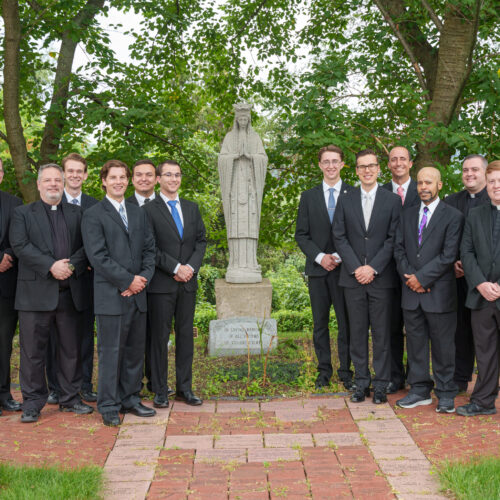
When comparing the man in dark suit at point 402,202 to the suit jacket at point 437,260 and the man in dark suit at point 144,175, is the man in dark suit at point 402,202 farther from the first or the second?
the man in dark suit at point 144,175

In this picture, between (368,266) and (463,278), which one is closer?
(368,266)

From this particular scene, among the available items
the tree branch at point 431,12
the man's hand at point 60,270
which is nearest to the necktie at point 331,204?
the man's hand at point 60,270

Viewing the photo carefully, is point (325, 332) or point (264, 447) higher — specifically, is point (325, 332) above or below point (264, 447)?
above

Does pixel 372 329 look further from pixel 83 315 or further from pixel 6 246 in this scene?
pixel 6 246

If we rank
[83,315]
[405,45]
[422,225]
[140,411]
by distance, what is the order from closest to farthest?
[140,411], [422,225], [83,315], [405,45]

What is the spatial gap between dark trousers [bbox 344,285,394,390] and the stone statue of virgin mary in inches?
101

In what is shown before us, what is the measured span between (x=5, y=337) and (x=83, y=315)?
70 cm

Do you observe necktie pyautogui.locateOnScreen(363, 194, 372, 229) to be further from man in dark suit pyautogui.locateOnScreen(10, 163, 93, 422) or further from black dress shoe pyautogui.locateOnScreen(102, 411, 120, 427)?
black dress shoe pyautogui.locateOnScreen(102, 411, 120, 427)

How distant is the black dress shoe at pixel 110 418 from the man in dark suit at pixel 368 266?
2091mm

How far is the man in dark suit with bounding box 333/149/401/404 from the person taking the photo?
5.59 m

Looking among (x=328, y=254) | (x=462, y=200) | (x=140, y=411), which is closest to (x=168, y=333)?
(x=140, y=411)

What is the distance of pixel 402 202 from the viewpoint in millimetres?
5961

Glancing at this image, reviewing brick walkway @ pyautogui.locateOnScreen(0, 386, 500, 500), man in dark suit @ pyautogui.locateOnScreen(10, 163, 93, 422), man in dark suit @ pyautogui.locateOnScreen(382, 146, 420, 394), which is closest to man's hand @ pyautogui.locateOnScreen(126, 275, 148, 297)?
man in dark suit @ pyautogui.locateOnScreen(10, 163, 93, 422)

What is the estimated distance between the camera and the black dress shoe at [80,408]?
5.38m
